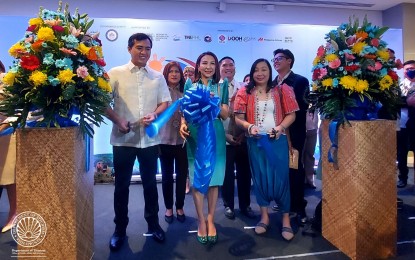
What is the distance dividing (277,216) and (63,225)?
2048 mm

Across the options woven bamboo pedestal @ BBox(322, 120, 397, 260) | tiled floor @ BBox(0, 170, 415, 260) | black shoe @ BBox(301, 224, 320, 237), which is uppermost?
woven bamboo pedestal @ BBox(322, 120, 397, 260)

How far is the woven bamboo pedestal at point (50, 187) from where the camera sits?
1.99 m

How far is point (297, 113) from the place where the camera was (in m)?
3.00

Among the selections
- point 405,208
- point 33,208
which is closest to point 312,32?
point 405,208

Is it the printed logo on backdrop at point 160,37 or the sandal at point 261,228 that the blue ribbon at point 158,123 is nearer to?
the sandal at point 261,228

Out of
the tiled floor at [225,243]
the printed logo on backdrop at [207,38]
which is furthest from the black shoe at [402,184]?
the printed logo on backdrop at [207,38]

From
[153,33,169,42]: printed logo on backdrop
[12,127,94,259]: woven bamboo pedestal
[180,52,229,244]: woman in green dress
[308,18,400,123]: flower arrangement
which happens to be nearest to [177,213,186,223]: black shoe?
[180,52,229,244]: woman in green dress

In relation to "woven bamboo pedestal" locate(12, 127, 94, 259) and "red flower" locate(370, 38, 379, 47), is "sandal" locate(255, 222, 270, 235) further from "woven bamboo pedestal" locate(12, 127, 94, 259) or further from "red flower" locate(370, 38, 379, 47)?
"red flower" locate(370, 38, 379, 47)

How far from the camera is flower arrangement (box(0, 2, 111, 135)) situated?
196 cm

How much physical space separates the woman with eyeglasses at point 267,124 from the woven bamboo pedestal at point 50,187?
4.41 feet

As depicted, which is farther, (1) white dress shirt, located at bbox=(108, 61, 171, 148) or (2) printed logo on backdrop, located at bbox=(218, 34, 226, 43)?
(2) printed logo on backdrop, located at bbox=(218, 34, 226, 43)

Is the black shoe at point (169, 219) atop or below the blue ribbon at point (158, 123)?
below

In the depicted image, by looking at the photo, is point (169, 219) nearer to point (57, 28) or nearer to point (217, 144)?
point (217, 144)

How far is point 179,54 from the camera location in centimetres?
503
